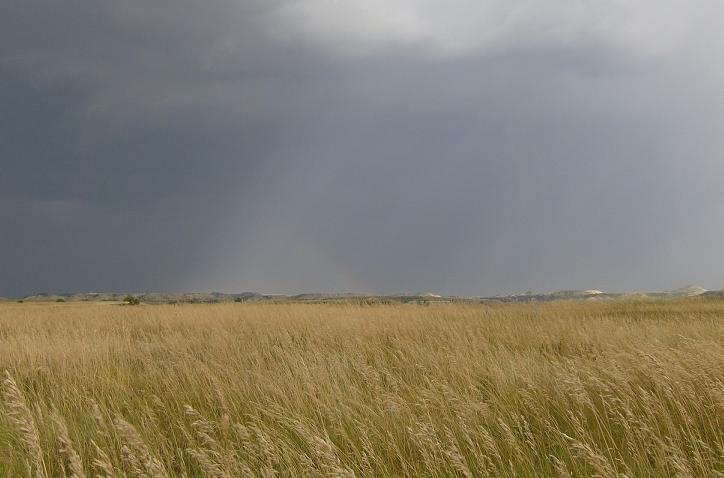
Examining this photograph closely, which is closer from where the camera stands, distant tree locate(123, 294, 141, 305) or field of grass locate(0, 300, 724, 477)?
field of grass locate(0, 300, 724, 477)

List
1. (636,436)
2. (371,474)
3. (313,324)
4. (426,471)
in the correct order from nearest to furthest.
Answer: (371,474) < (426,471) < (636,436) < (313,324)

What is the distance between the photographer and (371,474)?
3.24 metres

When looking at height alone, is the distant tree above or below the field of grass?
above

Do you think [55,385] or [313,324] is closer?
[55,385]

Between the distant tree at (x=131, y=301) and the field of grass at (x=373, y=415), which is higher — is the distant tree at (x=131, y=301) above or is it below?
above

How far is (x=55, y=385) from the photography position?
22.6 feet

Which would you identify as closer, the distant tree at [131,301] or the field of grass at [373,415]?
the field of grass at [373,415]

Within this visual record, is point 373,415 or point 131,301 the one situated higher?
point 131,301

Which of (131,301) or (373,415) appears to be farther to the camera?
(131,301)

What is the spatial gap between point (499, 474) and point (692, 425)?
1.95 m

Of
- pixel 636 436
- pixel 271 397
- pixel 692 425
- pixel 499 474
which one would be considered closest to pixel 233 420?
pixel 271 397

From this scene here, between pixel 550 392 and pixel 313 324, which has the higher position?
pixel 313 324

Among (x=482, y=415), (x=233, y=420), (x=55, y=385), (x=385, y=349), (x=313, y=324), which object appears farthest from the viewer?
(x=313, y=324)

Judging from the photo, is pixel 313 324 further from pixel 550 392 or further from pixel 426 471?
pixel 426 471
